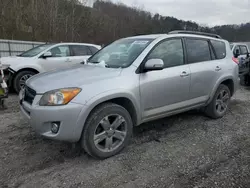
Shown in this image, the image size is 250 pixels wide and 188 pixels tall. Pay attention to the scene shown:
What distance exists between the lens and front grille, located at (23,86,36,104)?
2.98 m

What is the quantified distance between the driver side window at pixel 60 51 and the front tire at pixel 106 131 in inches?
196

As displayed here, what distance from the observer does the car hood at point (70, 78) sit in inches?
112

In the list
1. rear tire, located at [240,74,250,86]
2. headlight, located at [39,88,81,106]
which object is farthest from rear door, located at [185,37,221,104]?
rear tire, located at [240,74,250,86]

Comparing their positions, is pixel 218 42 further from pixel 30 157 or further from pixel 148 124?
pixel 30 157

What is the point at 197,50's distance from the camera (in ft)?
13.9

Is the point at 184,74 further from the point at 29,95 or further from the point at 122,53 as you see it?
the point at 29,95

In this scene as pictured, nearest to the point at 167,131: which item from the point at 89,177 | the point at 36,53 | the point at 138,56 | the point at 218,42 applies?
the point at 138,56

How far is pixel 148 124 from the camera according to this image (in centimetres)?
434

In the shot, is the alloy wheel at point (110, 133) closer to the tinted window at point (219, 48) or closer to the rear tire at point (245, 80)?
the tinted window at point (219, 48)

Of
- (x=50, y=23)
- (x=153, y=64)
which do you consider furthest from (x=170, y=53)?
(x=50, y=23)

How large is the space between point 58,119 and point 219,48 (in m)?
3.63

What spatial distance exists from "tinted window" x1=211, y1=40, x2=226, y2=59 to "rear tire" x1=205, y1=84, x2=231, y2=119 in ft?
2.02

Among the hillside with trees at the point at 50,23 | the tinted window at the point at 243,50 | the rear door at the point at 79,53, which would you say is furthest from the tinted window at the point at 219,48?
the tinted window at the point at 243,50

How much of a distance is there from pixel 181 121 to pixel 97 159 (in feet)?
7.13
